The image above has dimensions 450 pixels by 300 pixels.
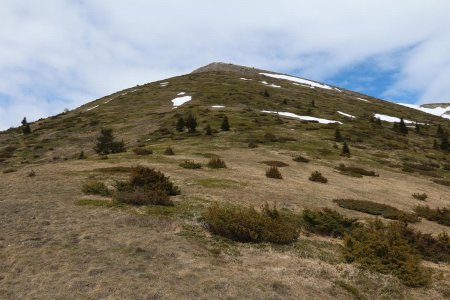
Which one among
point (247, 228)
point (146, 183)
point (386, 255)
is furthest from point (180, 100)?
point (386, 255)

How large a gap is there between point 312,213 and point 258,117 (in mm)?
51762

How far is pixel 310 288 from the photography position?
11820 mm

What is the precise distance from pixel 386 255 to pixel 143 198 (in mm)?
9964

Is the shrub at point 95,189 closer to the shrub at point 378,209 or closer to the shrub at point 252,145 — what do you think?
the shrub at point 378,209

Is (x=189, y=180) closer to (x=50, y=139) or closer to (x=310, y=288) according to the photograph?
(x=310, y=288)

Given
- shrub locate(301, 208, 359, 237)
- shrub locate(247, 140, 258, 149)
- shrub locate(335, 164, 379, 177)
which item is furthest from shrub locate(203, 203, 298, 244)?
shrub locate(247, 140, 258, 149)

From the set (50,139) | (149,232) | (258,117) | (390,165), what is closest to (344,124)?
(258,117)

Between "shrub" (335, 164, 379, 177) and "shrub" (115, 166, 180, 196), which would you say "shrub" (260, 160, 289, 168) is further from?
"shrub" (115, 166, 180, 196)

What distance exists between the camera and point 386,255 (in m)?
14.4

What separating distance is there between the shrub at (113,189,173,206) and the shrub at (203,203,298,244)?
10.4 ft

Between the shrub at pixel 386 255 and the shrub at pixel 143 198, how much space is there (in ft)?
25.6

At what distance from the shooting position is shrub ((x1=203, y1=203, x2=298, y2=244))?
15188 millimetres

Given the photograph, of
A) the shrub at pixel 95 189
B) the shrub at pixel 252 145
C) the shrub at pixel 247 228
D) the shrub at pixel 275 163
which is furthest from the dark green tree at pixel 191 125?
the shrub at pixel 247 228

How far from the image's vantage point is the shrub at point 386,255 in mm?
13469
